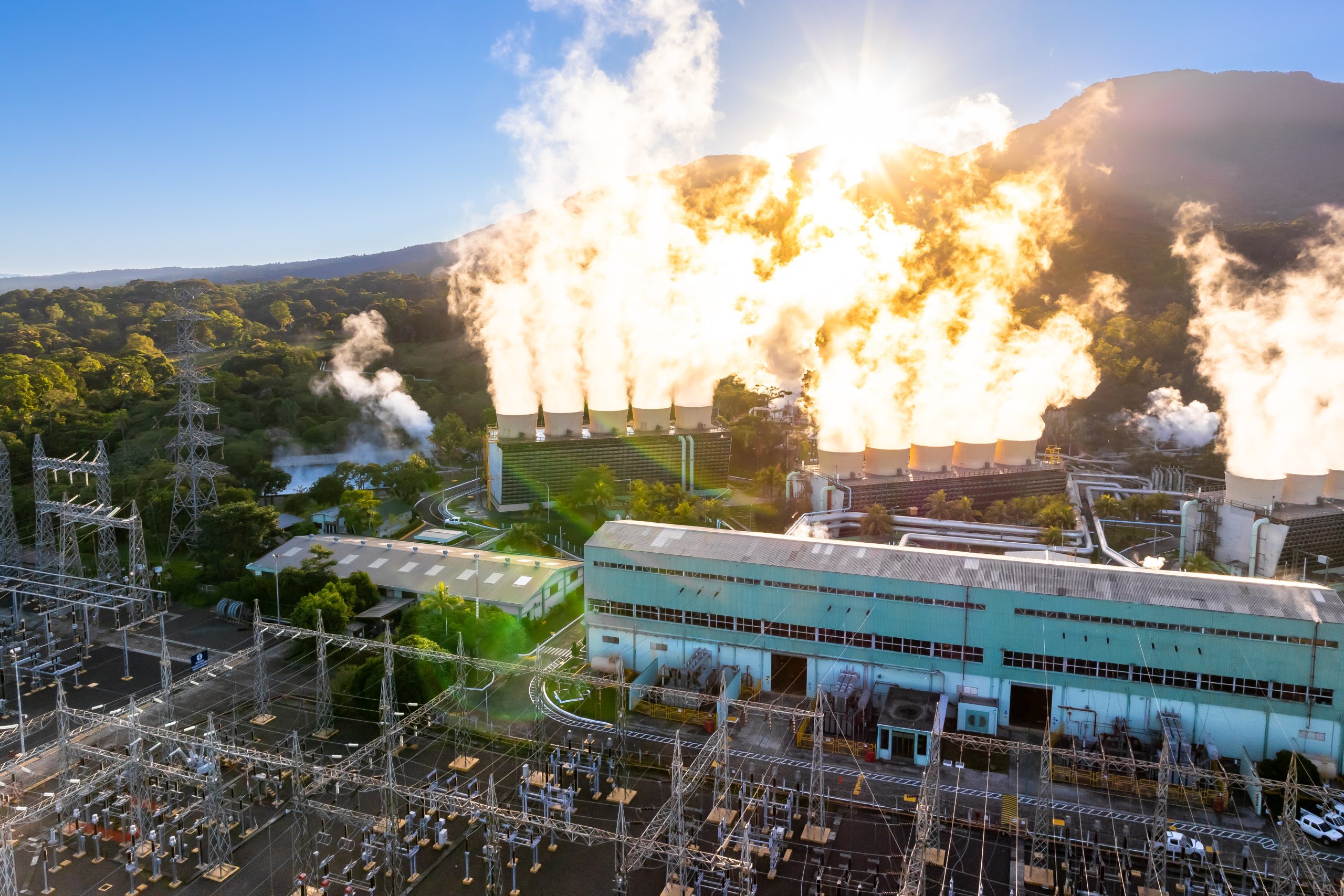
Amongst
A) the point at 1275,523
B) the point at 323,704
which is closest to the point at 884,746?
the point at 323,704

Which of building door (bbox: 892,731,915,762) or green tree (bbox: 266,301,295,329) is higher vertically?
green tree (bbox: 266,301,295,329)

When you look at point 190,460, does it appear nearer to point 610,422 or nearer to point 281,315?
point 610,422

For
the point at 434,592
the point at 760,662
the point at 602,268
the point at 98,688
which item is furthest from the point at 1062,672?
the point at 602,268

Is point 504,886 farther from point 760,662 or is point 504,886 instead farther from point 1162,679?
point 1162,679

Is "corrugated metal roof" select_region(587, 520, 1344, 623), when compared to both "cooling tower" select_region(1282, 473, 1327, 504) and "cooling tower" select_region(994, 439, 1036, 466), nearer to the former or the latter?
"cooling tower" select_region(1282, 473, 1327, 504)

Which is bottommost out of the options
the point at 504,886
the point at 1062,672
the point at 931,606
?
the point at 504,886

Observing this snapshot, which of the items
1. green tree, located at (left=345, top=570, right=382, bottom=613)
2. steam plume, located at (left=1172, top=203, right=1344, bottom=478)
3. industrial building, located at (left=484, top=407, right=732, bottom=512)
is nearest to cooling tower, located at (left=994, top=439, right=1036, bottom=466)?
steam plume, located at (left=1172, top=203, right=1344, bottom=478)
